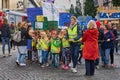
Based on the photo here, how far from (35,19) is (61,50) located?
282cm

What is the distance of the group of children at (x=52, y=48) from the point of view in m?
15.8

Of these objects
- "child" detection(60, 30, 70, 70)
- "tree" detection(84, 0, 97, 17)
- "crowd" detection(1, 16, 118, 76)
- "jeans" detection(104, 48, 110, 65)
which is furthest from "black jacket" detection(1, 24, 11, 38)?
"tree" detection(84, 0, 97, 17)

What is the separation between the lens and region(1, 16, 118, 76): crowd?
45.4ft

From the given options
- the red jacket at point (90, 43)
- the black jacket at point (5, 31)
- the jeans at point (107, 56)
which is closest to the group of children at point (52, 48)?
the jeans at point (107, 56)

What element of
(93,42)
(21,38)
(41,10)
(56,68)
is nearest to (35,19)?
(41,10)

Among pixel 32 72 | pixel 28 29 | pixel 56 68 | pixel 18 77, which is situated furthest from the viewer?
pixel 28 29

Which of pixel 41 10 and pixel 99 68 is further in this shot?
pixel 41 10

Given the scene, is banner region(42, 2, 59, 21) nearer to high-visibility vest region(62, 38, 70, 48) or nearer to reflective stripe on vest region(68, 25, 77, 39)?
high-visibility vest region(62, 38, 70, 48)

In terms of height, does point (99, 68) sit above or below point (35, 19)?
below

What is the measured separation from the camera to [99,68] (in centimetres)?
1606

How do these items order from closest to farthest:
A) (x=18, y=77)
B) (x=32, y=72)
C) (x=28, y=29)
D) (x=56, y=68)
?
1. (x=18, y=77)
2. (x=32, y=72)
3. (x=56, y=68)
4. (x=28, y=29)

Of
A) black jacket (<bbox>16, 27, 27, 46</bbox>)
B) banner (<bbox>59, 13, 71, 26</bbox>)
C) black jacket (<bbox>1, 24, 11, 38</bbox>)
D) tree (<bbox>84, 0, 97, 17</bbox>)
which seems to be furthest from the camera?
tree (<bbox>84, 0, 97, 17</bbox>)

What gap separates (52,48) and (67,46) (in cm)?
90

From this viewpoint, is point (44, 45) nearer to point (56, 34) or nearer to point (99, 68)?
point (56, 34)
